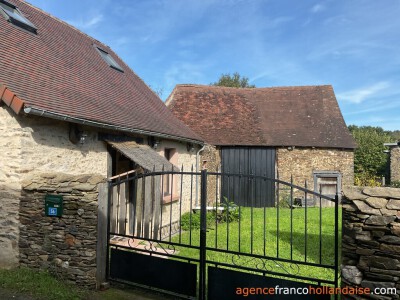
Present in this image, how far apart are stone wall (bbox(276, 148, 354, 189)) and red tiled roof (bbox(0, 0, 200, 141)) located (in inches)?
217

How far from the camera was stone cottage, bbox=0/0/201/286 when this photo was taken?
16.8ft

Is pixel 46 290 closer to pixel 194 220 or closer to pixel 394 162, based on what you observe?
pixel 194 220

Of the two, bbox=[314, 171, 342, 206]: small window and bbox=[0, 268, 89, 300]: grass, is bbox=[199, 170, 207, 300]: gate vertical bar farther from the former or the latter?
bbox=[314, 171, 342, 206]: small window

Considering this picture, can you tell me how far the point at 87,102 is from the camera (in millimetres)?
7848

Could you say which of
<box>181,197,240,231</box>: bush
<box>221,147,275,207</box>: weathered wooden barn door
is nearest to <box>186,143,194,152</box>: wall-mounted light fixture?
<box>181,197,240,231</box>: bush

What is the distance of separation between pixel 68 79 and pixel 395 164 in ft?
67.8

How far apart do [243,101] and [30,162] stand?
1388 centimetres

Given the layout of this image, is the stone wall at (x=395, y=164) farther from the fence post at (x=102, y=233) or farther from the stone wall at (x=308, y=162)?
the fence post at (x=102, y=233)

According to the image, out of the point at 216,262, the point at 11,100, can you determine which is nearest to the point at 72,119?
the point at 11,100

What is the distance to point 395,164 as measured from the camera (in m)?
20.8

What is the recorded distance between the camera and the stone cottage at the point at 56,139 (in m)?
5.12

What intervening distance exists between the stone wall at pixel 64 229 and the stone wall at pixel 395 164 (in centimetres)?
2104

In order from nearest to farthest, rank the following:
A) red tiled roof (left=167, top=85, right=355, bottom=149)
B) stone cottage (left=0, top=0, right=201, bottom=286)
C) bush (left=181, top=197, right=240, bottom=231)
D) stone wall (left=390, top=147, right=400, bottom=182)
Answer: stone cottage (left=0, top=0, right=201, bottom=286), bush (left=181, top=197, right=240, bottom=231), red tiled roof (left=167, top=85, right=355, bottom=149), stone wall (left=390, top=147, right=400, bottom=182)

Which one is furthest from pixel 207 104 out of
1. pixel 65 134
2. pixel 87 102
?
pixel 65 134
